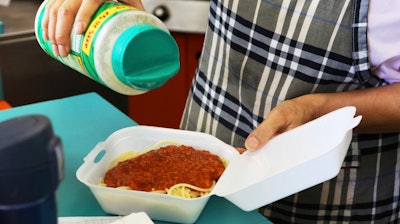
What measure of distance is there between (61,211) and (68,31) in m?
0.27

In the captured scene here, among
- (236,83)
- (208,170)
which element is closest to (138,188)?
(208,170)

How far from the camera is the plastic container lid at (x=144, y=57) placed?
0.70 meters

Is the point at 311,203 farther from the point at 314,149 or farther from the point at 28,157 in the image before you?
the point at 28,157

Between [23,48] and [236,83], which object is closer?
[236,83]

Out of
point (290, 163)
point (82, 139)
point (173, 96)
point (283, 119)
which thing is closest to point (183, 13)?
point (173, 96)

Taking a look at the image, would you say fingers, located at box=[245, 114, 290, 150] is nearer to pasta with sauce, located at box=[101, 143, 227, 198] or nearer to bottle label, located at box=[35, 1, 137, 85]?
pasta with sauce, located at box=[101, 143, 227, 198]

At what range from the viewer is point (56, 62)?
1.86 m

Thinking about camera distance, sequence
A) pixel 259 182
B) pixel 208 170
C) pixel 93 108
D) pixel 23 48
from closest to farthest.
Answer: pixel 259 182 < pixel 208 170 < pixel 93 108 < pixel 23 48

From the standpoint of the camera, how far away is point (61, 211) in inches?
33.1

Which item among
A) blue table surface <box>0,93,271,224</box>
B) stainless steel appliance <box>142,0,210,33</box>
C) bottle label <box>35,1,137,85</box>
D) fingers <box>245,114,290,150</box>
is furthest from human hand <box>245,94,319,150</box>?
stainless steel appliance <box>142,0,210,33</box>

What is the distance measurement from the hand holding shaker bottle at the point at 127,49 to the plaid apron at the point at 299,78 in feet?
1.01

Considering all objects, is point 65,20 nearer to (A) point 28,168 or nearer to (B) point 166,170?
(B) point 166,170

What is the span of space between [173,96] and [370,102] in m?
1.31

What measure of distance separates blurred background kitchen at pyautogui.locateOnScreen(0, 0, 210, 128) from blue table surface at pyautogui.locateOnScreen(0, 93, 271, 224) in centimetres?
60
